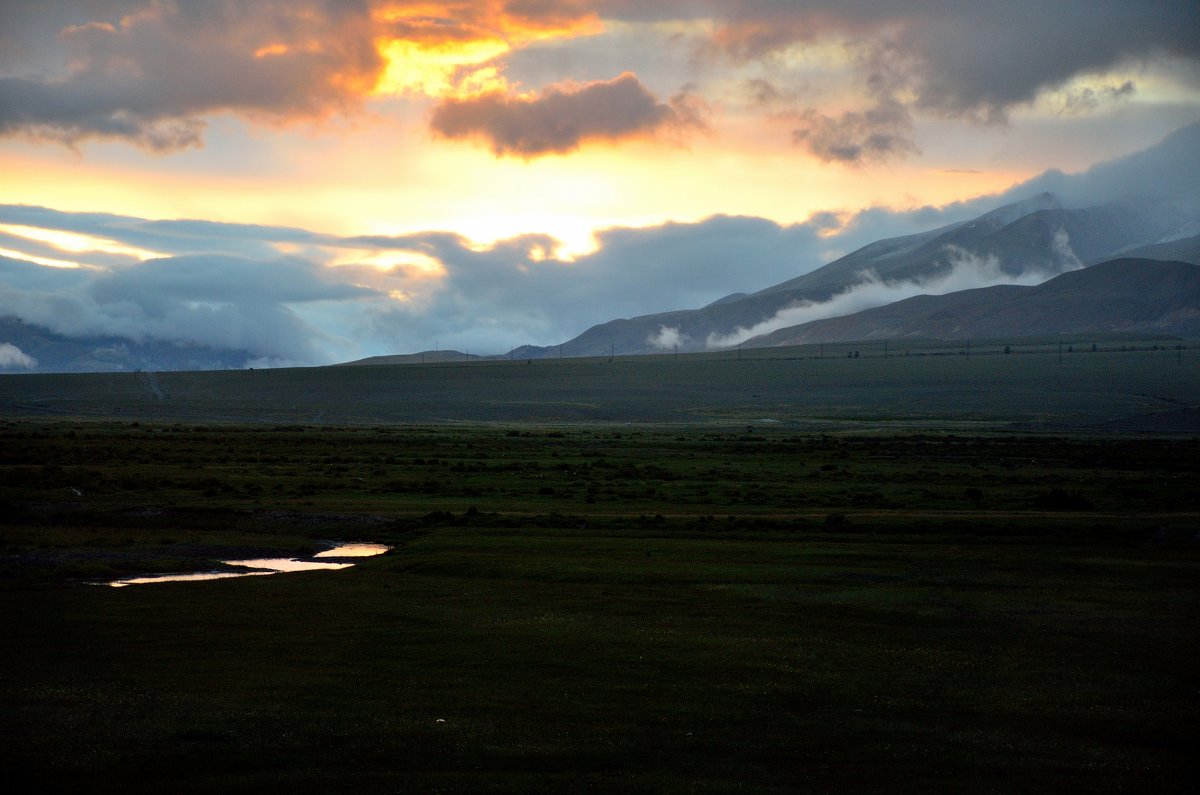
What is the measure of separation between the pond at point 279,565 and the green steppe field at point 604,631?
2.77ft

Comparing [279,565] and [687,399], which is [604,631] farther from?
[687,399]

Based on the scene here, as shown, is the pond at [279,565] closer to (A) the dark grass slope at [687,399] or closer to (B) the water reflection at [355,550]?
(B) the water reflection at [355,550]

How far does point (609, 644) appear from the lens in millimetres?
19531

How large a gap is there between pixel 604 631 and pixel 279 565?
604 inches

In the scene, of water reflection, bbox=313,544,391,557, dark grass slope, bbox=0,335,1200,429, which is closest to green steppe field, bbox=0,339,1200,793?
water reflection, bbox=313,544,391,557

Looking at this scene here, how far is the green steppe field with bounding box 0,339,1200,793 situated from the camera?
13.1 meters

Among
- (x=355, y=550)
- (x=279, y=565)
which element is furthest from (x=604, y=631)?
(x=355, y=550)

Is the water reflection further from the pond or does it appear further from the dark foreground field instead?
the dark foreground field

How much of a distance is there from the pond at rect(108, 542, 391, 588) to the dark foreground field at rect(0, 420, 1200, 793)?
108 cm

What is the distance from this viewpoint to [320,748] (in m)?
13.3

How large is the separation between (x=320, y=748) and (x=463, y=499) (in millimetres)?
34941

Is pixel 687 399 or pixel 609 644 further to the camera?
pixel 687 399

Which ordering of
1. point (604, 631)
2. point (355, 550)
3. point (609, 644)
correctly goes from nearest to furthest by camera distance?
point (609, 644), point (604, 631), point (355, 550)

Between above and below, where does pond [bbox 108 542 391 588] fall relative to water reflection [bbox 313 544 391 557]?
above
